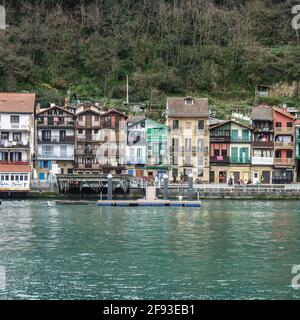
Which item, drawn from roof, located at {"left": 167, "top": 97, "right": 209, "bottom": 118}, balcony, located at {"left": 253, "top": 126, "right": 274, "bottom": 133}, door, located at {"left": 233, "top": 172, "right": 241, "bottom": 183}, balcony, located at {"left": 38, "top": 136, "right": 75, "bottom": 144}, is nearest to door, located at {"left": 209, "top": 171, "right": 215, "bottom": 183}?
door, located at {"left": 233, "top": 172, "right": 241, "bottom": 183}

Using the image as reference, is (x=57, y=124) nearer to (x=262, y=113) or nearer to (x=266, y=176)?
(x=262, y=113)

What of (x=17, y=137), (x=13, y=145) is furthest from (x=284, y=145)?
(x=13, y=145)

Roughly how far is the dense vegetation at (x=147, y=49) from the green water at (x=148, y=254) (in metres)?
40.1

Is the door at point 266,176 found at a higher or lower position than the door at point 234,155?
lower

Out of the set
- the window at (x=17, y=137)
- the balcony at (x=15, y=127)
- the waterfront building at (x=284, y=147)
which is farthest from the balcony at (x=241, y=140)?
the window at (x=17, y=137)

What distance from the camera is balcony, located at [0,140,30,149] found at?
3789 inches

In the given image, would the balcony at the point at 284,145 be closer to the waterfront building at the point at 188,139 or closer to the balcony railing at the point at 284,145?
the balcony railing at the point at 284,145

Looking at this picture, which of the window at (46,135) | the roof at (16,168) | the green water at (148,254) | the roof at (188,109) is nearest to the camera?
the green water at (148,254)

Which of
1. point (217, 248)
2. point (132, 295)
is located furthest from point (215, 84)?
point (132, 295)

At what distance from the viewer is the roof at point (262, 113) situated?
324ft

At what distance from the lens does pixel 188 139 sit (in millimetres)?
99688

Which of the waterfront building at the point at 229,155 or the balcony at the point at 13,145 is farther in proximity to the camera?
the waterfront building at the point at 229,155

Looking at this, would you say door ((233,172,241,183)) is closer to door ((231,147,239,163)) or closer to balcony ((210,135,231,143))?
door ((231,147,239,163))
